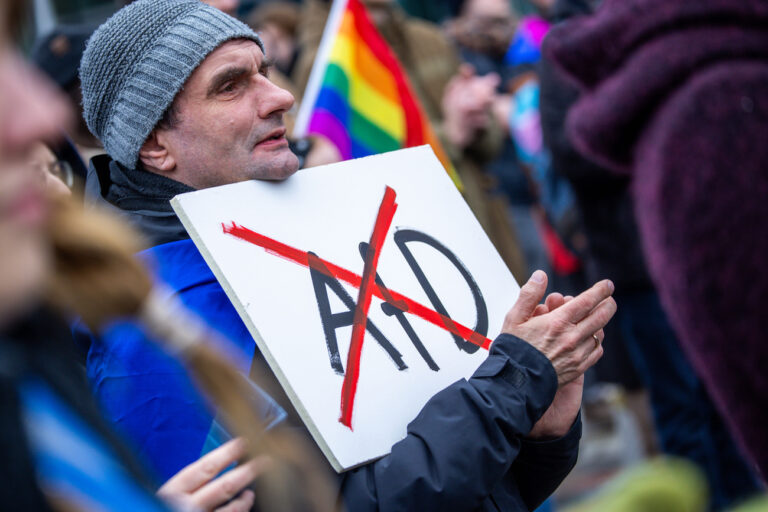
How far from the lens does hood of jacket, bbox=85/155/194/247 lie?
6.35 feet

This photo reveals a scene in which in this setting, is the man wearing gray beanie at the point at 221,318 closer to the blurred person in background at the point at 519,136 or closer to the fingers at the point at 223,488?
the fingers at the point at 223,488

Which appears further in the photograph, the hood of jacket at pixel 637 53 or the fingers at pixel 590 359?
the fingers at pixel 590 359

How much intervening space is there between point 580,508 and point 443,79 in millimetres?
3839

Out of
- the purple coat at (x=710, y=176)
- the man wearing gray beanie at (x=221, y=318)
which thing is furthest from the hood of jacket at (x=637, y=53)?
the man wearing gray beanie at (x=221, y=318)

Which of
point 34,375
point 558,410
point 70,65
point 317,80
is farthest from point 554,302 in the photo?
point 70,65

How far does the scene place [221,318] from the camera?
1.84m

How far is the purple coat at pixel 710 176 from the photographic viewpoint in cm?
127

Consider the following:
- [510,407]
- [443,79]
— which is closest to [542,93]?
[443,79]

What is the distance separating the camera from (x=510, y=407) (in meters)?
1.71

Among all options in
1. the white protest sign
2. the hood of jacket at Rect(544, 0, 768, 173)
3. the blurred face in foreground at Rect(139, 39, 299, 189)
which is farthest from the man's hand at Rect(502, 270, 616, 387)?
the blurred face in foreground at Rect(139, 39, 299, 189)

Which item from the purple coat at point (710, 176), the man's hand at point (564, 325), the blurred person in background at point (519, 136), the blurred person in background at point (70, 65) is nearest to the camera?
the purple coat at point (710, 176)

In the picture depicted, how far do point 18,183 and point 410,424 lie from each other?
103cm

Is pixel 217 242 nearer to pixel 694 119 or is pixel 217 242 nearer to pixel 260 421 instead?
pixel 260 421

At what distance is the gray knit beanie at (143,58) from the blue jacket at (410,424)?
0.45 m
